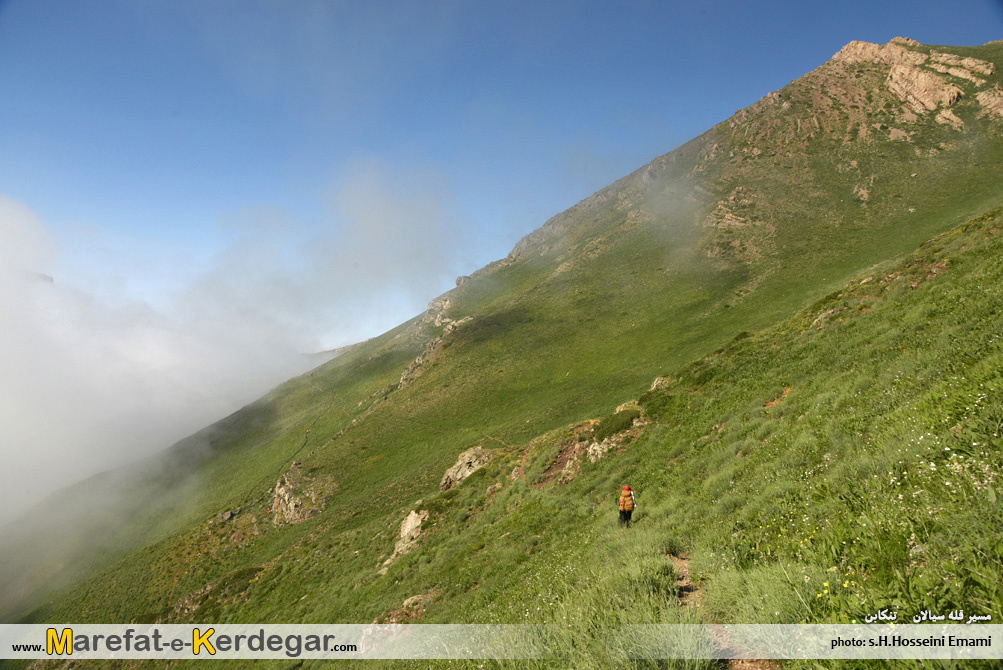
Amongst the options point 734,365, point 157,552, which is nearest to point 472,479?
point 734,365

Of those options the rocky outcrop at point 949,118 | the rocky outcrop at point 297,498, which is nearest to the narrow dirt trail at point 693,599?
the rocky outcrop at point 297,498

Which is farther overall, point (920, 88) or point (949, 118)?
point (920, 88)

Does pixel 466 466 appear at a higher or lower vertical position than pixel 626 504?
lower

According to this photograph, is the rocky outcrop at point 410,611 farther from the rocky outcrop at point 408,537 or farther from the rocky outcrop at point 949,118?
the rocky outcrop at point 949,118

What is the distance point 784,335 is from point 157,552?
83.9 meters

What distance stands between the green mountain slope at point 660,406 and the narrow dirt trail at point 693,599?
416 mm

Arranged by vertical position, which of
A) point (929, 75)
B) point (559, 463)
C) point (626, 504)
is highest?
point (929, 75)

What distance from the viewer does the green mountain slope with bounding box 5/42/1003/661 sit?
7.60 metres

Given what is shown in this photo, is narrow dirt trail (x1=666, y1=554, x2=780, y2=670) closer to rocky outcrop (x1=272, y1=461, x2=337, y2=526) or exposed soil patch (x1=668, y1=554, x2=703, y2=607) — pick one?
exposed soil patch (x1=668, y1=554, x2=703, y2=607)

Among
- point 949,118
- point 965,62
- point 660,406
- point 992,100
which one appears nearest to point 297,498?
point 660,406

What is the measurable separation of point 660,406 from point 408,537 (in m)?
19.5

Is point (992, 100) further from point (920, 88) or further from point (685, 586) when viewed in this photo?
point (685, 586)

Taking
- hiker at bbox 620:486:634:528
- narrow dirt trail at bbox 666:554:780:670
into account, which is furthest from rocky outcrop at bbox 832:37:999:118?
narrow dirt trail at bbox 666:554:780:670

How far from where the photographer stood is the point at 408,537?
26.4m
